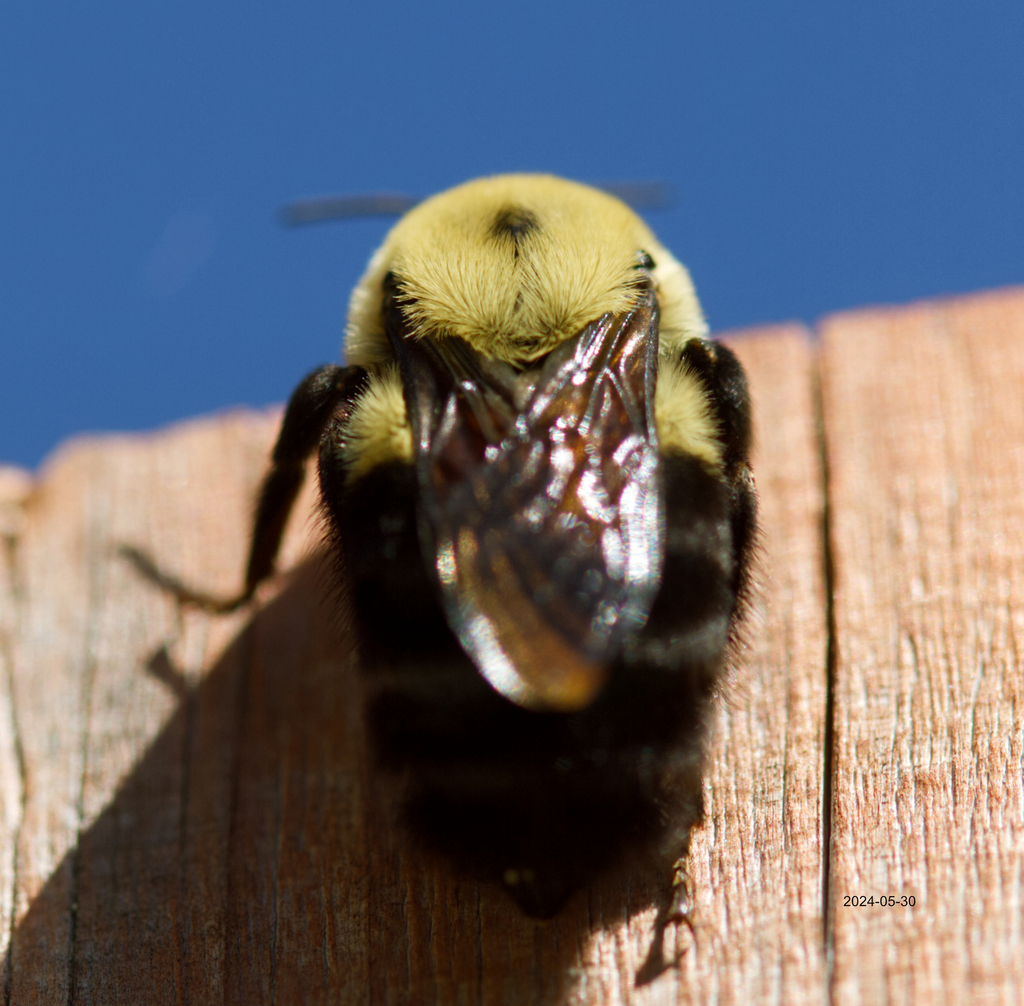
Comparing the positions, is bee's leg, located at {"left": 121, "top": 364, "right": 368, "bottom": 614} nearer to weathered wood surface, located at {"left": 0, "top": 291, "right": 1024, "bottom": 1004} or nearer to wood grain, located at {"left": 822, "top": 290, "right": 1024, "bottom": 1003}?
weathered wood surface, located at {"left": 0, "top": 291, "right": 1024, "bottom": 1004}

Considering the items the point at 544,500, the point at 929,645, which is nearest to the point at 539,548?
the point at 544,500

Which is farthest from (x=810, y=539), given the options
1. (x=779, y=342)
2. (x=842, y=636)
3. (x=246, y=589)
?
(x=246, y=589)

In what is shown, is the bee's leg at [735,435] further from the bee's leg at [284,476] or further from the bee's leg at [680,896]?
the bee's leg at [284,476]

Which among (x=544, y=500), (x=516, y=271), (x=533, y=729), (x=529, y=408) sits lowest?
(x=533, y=729)

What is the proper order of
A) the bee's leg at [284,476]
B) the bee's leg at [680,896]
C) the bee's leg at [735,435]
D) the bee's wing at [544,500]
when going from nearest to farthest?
the bee's wing at [544,500], the bee's leg at [680,896], the bee's leg at [735,435], the bee's leg at [284,476]

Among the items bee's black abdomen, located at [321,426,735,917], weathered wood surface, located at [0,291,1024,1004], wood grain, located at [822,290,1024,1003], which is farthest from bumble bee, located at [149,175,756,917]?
wood grain, located at [822,290,1024,1003]

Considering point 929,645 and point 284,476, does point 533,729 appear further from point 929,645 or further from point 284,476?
point 284,476

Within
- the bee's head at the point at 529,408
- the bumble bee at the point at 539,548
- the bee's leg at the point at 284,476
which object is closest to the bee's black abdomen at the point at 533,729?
the bumble bee at the point at 539,548

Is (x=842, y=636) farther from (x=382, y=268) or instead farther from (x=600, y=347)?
(x=382, y=268)
